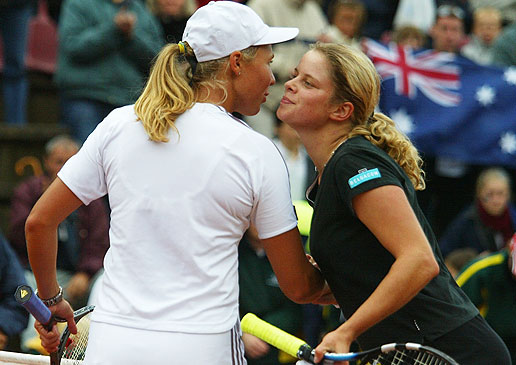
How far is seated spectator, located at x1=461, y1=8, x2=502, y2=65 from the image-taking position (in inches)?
334

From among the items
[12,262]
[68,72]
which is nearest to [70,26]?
[68,72]

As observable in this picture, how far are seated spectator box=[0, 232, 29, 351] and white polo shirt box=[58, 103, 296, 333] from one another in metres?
2.13

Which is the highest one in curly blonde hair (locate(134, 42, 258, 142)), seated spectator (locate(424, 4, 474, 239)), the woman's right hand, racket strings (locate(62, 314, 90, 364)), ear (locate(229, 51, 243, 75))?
ear (locate(229, 51, 243, 75))

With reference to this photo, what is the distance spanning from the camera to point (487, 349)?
8.67ft

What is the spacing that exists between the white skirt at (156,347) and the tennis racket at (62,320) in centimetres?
24

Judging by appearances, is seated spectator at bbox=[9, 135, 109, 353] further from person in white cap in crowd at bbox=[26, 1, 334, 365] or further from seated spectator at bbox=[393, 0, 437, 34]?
seated spectator at bbox=[393, 0, 437, 34]

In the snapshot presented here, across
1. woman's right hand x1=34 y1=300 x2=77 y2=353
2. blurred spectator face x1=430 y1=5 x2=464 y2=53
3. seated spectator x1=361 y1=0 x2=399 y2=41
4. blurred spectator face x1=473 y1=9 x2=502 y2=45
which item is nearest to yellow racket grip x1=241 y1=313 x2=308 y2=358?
woman's right hand x1=34 y1=300 x2=77 y2=353

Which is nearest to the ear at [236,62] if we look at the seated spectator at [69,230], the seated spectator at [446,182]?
the seated spectator at [69,230]

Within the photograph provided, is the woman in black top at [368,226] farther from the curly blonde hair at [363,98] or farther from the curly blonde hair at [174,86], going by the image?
the curly blonde hair at [174,86]

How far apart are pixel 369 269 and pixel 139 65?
15.7 ft

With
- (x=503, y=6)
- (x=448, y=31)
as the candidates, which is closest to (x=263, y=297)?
(x=448, y=31)

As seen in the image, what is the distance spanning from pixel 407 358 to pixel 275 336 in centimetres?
40

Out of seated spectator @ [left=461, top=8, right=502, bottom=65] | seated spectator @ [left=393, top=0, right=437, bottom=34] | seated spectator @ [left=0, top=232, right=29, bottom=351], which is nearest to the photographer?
seated spectator @ [left=0, top=232, right=29, bottom=351]

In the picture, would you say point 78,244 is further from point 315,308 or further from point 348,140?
point 348,140
